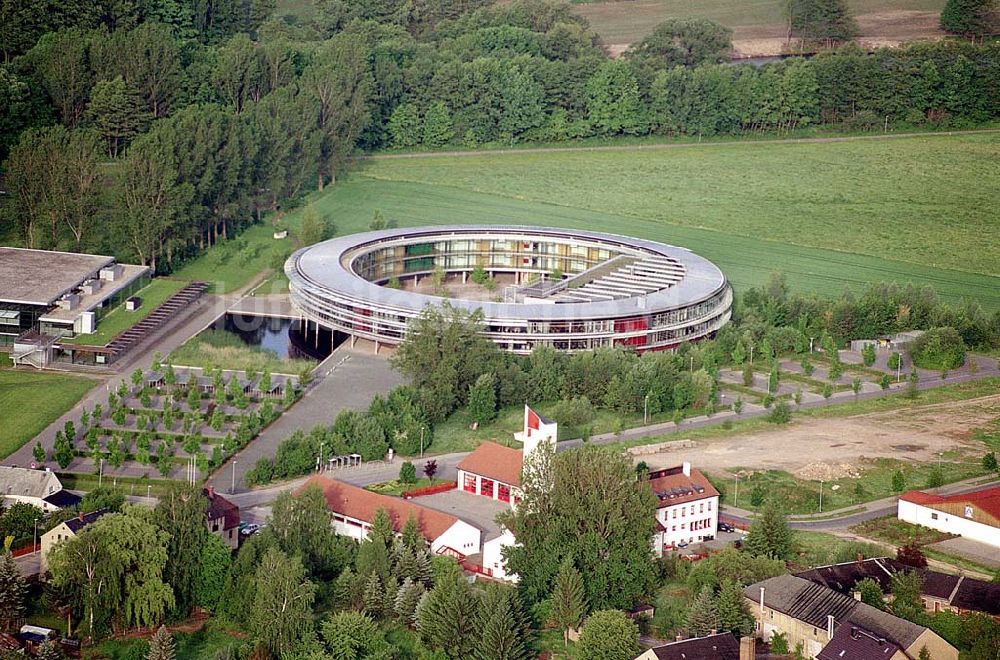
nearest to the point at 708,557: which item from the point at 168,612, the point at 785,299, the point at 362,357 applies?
the point at 168,612

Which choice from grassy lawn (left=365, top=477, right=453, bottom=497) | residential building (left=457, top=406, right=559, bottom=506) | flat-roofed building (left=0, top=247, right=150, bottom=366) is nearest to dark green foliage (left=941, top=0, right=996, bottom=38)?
flat-roofed building (left=0, top=247, right=150, bottom=366)

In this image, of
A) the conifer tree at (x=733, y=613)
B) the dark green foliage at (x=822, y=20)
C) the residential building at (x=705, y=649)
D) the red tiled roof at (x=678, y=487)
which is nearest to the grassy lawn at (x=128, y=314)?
the red tiled roof at (x=678, y=487)

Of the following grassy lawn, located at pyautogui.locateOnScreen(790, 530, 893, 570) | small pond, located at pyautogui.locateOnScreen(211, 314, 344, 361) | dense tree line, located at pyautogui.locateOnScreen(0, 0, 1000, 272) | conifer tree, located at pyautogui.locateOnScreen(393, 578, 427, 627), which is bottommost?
small pond, located at pyautogui.locateOnScreen(211, 314, 344, 361)

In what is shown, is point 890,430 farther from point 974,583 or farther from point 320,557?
point 320,557

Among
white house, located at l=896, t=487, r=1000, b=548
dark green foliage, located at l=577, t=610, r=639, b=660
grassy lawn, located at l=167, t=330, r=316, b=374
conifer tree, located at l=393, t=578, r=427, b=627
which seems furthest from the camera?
grassy lawn, located at l=167, t=330, r=316, b=374

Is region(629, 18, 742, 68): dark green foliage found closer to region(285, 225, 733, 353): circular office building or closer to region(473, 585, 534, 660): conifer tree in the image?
region(285, 225, 733, 353): circular office building

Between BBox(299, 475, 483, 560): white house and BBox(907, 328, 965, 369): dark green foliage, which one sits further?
BBox(907, 328, 965, 369): dark green foliage

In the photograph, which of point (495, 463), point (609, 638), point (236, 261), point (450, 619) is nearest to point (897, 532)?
point (495, 463)
